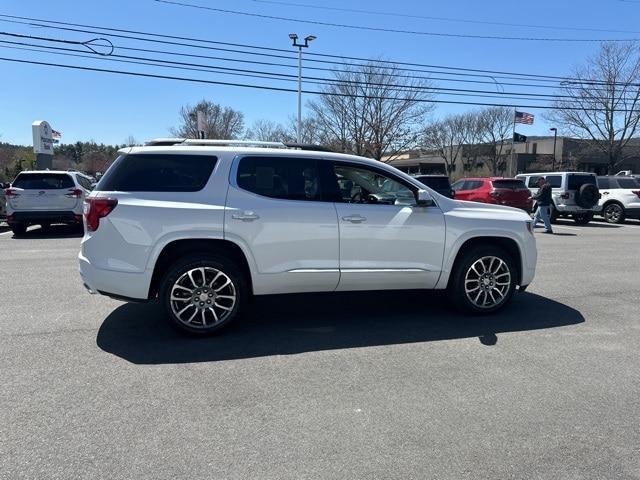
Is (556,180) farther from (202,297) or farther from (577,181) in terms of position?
(202,297)

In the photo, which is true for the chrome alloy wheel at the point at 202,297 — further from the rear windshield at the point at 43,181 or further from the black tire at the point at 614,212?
the black tire at the point at 614,212

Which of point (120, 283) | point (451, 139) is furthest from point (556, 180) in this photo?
point (451, 139)

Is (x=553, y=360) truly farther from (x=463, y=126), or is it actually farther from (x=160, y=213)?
(x=463, y=126)

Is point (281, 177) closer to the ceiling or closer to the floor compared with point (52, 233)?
closer to the ceiling

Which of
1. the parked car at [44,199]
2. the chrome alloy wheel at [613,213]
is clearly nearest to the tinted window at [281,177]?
the parked car at [44,199]

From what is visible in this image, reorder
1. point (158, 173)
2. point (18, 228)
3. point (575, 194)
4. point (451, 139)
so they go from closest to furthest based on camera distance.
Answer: point (158, 173), point (18, 228), point (575, 194), point (451, 139)

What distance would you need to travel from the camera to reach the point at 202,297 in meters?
4.73

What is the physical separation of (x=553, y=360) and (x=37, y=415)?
4.13m

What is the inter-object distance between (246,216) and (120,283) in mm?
1328

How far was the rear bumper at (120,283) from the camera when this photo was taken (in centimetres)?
458

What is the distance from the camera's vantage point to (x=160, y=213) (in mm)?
4535

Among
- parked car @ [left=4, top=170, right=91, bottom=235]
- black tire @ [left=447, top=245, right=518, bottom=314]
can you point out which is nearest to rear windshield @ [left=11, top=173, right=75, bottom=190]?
parked car @ [left=4, top=170, right=91, bottom=235]

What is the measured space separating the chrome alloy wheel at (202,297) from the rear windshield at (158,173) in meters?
0.84

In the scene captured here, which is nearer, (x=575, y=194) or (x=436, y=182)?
(x=575, y=194)
